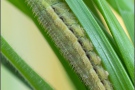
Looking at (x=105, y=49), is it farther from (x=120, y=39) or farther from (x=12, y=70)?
(x=12, y=70)

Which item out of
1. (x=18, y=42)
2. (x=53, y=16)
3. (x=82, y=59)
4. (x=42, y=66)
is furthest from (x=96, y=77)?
(x=42, y=66)

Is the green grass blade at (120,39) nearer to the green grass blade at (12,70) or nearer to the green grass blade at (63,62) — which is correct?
the green grass blade at (63,62)

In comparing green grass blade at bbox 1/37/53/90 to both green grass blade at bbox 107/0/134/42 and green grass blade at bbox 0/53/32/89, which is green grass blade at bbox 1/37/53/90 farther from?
green grass blade at bbox 107/0/134/42

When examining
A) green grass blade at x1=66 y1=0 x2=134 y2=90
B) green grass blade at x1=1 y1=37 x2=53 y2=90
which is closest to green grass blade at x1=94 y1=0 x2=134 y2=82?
green grass blade at x1=66 y1=0 x2=134 y2=90

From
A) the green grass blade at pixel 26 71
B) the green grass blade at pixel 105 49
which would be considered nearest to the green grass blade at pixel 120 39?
the green grass blade at pixel 105 49

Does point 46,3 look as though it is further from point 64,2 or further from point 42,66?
point 42,66

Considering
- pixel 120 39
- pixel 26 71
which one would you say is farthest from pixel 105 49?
pixel 26 71
